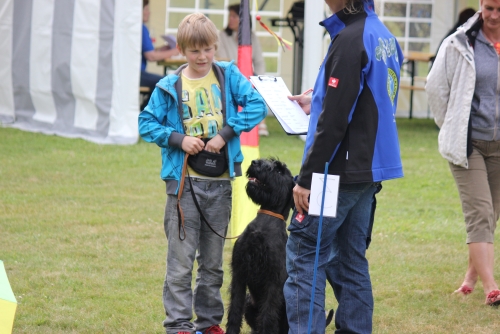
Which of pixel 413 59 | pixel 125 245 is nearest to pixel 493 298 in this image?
pixel 125 245

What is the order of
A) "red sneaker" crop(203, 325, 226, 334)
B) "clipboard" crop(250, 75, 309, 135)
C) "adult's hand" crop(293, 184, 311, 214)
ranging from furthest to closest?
1. "red sneaker" crop(203, 325, 226, 334)
2. "clipboard" crop(250, 75, 309, 135)
3. "adult's hand" crop(293, 184, 311, 214)

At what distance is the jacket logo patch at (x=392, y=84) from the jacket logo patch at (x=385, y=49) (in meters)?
0.07

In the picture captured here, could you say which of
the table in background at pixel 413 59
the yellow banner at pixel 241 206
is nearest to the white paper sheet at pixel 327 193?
the yellow banner at pixel 241 206

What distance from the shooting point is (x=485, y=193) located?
4855 mm

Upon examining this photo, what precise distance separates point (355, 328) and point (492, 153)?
1.85 meters

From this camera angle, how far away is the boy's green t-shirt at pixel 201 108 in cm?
403

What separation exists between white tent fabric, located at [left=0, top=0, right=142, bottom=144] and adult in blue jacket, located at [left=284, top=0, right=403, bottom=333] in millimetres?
7403

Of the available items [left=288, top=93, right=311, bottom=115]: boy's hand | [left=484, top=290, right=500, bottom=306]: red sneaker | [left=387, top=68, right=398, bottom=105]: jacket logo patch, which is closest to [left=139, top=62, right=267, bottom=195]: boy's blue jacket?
[left=288, top=93, right=311, bottom=115]: boy's hand

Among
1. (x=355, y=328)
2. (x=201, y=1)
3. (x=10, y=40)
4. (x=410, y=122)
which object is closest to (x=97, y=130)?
(x=10, y=40)

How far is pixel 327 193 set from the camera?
119 inches

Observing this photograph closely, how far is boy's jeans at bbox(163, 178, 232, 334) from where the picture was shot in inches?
159

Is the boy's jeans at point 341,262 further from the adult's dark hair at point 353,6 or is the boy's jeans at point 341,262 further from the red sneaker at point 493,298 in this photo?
the red sneaker at point 493,298

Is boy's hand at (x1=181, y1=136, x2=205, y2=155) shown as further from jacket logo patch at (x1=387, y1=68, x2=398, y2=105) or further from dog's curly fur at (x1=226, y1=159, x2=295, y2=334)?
jacket logo patch at (x1=387, y1=68, x2=398, y2=105)

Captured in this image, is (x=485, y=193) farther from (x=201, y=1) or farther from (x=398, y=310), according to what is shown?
(x=201, y=1)
